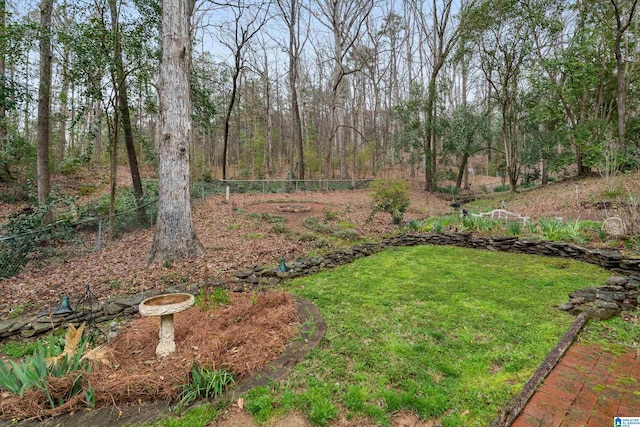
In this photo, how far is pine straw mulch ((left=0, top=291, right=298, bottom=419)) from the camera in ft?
7.13

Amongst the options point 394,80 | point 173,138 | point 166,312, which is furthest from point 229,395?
point 394,80

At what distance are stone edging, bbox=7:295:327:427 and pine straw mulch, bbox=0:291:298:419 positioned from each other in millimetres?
54

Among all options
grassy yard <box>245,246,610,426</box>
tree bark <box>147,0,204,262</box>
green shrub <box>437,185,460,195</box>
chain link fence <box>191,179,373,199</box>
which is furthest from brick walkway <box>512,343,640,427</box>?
green shrub <box>437,185,460,195</box>

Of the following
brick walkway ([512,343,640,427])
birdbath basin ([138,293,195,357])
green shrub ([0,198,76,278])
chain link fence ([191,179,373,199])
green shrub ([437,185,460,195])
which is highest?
chain link fence ([191,179,373,199])

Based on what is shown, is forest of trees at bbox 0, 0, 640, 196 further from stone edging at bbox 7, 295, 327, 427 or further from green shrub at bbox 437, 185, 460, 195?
stone edging at bbox 7, 295, 327, 427

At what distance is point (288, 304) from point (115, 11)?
7556 mm

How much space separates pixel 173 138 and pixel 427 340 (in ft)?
16.5

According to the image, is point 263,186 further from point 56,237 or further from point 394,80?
point 394,80

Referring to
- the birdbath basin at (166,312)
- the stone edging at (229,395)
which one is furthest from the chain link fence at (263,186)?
the stone edging at (229,395)

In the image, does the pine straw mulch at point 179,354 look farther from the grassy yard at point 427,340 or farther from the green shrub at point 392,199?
the green shrub at point 392,199

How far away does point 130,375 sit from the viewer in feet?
7.73

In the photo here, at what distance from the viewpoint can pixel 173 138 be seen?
533 centimetres

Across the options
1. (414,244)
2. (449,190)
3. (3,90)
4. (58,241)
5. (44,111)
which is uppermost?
(3,90)

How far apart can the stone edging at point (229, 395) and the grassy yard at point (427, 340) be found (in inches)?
4.0
